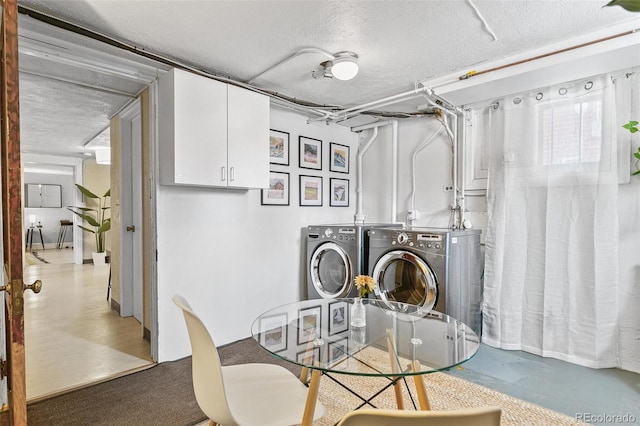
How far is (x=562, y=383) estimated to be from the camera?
2375 mm

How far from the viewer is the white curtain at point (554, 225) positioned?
2543 millimetres

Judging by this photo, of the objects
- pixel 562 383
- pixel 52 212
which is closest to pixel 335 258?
pixel 562 383

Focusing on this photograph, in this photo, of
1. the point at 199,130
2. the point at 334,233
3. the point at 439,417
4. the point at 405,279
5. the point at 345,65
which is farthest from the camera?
the point at 334,233

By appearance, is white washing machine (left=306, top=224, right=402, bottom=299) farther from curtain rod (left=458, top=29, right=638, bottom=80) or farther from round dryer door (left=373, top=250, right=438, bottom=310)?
curtain rod (left=458, top=29, right=638, bottom=80)

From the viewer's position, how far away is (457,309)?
276cm

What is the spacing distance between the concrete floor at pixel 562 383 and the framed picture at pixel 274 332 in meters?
1.49

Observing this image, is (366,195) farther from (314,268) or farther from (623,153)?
(623,153)

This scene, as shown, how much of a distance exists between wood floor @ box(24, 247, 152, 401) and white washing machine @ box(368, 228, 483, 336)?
86.3 inches

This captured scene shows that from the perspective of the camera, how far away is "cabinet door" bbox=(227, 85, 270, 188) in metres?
2.77

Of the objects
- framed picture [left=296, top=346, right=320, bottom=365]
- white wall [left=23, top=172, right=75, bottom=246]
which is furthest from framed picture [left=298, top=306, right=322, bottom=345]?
white wall [left=23, top=172, right=75, bottom=246]

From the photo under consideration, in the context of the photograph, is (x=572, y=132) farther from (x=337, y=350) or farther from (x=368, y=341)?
(x=337, y=350)

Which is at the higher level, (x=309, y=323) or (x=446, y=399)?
(x=309, y=323)

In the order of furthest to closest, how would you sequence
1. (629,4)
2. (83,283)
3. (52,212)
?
1. (52,212)
2. (83,283)
3. (629,4)

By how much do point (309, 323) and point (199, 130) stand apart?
1.67m
